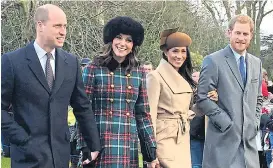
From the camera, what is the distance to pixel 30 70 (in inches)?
156

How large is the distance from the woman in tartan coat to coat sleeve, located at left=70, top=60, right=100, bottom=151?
0.44ft

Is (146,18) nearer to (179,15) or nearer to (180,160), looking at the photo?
(179,15)

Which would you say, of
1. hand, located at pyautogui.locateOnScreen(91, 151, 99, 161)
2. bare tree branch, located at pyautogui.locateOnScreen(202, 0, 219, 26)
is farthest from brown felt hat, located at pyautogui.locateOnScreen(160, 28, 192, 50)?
bare tree branch, located at pyautogui.locateOnScreen(202, 0, 219, 26)

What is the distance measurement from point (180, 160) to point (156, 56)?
9.46 m

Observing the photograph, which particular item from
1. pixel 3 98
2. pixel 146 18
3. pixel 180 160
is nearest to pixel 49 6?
pixel 3 98

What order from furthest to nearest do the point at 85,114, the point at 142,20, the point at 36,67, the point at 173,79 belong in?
the point at 142,20 < the point at 173,79 < the point at 85,114 < the point at 36,67

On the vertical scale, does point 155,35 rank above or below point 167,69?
above

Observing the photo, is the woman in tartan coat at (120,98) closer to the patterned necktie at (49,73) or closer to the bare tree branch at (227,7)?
the patterned necktie at (49,73)

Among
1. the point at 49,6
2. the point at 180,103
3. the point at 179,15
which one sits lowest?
the point at 180,103

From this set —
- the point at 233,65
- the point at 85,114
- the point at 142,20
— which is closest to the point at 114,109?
the point at 85,114

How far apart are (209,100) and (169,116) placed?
0.50m

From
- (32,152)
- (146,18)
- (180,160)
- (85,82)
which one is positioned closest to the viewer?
(32,152)

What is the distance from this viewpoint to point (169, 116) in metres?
4.88

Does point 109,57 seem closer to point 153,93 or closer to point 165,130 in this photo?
point 153,93
